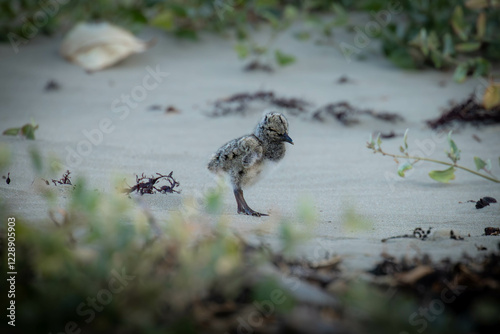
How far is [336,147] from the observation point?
642 cm

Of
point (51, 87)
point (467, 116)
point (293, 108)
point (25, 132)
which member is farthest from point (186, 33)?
point (467, 116)

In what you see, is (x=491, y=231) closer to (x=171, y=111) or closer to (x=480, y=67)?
(x=480, y=67)

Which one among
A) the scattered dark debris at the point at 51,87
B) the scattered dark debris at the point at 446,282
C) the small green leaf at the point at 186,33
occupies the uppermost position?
the scattered dark debris at the point at 446,282

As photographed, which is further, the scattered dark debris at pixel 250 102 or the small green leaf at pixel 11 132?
the scattered dark debris at pixel 250 102

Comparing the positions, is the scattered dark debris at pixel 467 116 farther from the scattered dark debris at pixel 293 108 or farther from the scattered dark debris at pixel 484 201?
the scattered dark debris at pixel 484 201

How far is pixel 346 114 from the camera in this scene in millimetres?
7199

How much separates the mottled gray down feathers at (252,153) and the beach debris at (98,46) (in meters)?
4.30

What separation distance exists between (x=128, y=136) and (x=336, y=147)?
2247 millimetres

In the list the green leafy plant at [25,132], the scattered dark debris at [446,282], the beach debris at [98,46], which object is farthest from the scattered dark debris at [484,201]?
the beach debris at [98,46]

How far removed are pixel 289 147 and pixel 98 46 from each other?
12.2 feet

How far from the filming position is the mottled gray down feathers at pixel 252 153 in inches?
184

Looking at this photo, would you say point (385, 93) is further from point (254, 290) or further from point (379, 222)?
point (254, 290)

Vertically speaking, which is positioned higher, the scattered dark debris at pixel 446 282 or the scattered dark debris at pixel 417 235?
the scattered dark debris at pixel 446 282

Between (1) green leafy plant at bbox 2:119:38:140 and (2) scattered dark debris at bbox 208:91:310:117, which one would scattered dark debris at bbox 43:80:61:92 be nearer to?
(1) green leafy plant at bbox 2:119:38:140
